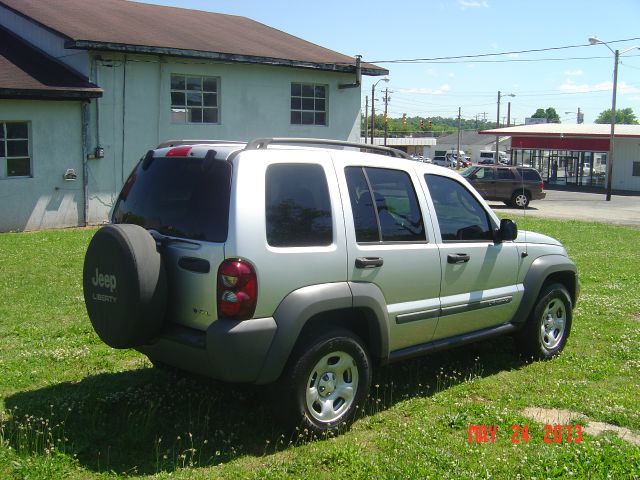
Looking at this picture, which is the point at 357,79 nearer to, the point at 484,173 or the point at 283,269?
the point at 484,173

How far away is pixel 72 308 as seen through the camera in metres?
8.25

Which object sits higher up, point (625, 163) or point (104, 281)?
point (625, 163)

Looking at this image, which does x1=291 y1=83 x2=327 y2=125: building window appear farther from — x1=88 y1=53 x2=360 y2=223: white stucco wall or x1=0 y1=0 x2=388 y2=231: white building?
x1=88 y1=53 x2=360 y2=223: white stucco wall

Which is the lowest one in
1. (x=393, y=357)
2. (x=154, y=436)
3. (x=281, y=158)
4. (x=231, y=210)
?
(x=154, y=436)

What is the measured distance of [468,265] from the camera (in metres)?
5.84

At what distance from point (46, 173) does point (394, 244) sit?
14071 millimetres

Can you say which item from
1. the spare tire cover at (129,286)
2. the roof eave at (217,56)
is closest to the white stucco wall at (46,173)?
the roof eave at (217,56)

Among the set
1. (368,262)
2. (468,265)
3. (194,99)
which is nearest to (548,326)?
(468,265)

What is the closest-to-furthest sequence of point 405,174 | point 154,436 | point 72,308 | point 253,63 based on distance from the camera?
1. point 154,436
2. point 405,174
3. point 72,308
4. point 253,63

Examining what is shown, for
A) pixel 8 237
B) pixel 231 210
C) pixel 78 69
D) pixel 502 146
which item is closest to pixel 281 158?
pixel 231 210

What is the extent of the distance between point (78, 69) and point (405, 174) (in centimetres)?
1460

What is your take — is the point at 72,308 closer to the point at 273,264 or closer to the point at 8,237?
the point at 273,264

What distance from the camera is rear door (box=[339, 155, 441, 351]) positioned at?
5012 mm

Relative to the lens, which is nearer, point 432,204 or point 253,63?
point 432,204
